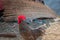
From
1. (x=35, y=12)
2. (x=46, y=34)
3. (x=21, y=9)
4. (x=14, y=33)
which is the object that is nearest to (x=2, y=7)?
(x=21, y=9)

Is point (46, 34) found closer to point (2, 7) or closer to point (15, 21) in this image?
point (15, 21)

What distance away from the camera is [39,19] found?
1.91m

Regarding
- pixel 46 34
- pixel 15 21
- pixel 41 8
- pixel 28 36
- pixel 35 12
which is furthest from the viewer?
pixel 41 8

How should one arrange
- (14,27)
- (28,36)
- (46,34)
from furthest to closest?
(14,27), (46,34), (28,36)

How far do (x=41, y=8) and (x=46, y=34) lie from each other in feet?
2.75

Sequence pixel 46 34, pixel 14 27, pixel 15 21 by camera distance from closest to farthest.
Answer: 1. pixel 46 34
2. pixel 14 27
3. pixel 15 21

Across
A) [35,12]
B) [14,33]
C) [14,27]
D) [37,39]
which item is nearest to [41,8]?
[35,12]

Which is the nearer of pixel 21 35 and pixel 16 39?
pixel 21 35

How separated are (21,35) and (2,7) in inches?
37.6

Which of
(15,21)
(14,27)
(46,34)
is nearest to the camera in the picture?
(46,34)

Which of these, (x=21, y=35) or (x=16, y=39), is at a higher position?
(x=21, y=35)

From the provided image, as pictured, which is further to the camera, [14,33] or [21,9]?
[21,9]

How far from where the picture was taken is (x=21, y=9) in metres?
2.11

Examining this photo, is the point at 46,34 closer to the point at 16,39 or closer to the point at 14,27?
the point at 16,39
